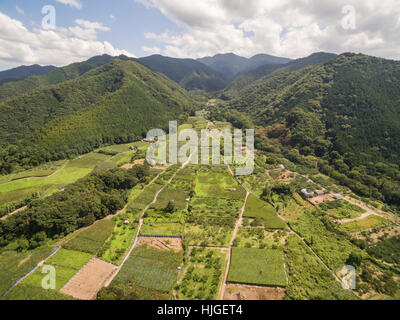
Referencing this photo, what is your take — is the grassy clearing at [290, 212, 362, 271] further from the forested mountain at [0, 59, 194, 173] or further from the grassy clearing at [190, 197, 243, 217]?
the forested mountain at [0, 59, 194, 173]

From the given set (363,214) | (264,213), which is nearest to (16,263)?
(264,213)

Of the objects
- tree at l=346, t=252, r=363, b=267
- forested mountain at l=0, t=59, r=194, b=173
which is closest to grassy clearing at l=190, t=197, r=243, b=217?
tree at l=346, t=252, r=363, b=267

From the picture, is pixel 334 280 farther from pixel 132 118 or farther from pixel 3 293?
pixel 132 118

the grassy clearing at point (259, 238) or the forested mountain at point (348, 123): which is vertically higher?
the forested mountain at point (348, 123)

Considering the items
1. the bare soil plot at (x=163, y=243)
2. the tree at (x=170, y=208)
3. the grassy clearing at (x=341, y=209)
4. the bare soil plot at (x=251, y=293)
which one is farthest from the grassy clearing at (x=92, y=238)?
the grassy clearing at (x=341, y=209)

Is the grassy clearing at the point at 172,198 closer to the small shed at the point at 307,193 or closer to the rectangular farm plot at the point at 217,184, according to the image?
the rectangular farm plot at the point at 217,184

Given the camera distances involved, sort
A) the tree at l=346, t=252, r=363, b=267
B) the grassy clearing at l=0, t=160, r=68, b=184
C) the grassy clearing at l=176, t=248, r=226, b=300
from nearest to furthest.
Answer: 1. the grassy clearing at l=176, t=248, r=226, b=300
2. the tree at l=346, t=252, r=363, b=267
3. the grassy clearing at l=0, t=160, r=68, b=184
